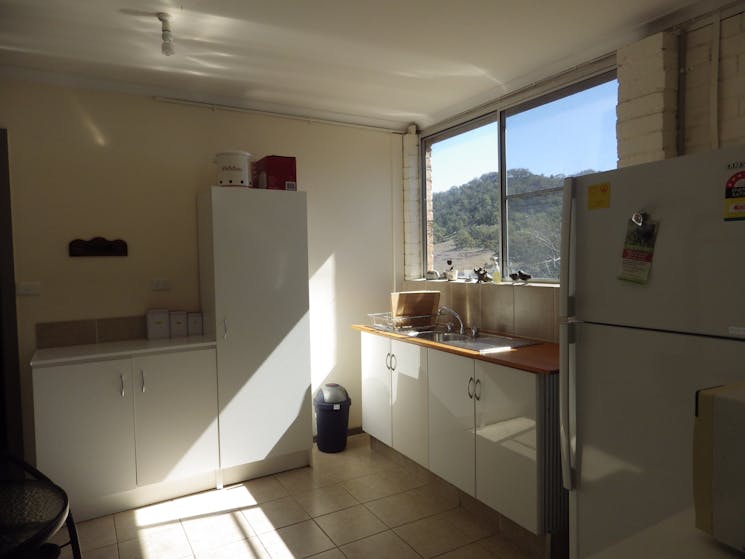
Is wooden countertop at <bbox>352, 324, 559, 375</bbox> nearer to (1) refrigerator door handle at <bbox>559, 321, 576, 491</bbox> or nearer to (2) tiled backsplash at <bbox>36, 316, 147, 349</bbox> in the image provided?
(1) refrigerator door handle at <bbox>559, 321, 576, 491</bbox>

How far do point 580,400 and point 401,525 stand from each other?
1449 millimetres

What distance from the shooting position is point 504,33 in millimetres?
2682

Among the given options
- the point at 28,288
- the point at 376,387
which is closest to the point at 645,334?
the point at 376,387

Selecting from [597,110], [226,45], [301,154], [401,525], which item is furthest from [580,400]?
[301,154]

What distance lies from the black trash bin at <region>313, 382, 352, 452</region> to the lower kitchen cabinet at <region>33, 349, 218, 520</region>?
86 centimetres

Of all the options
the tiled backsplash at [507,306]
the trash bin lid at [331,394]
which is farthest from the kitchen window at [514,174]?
the trash bin lid at [331,394]

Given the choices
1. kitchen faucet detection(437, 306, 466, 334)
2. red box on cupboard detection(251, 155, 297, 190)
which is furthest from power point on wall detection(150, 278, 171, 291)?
kitchen faucet detection(437, 306, 466, 334)

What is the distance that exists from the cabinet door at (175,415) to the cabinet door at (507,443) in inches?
67.0

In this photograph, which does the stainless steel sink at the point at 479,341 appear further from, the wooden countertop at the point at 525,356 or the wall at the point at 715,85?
the wall at the point at 715,85

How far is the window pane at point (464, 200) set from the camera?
3.70 meters

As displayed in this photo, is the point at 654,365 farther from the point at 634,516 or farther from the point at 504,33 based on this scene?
the point at 504,33

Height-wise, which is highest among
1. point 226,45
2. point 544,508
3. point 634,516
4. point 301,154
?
point 226,45

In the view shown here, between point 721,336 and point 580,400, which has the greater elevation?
point 721,336

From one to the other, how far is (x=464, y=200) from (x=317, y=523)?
254 centimetres
